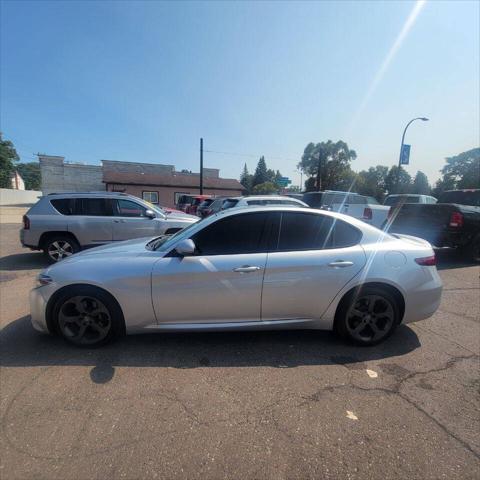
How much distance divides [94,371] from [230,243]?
70.8 inches

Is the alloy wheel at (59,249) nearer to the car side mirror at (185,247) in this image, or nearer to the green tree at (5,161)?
the car side mirror at (185,247)

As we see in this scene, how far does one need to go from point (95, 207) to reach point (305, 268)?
595 centimetres

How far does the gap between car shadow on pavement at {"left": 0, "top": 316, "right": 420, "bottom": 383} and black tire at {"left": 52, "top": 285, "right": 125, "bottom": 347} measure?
5.4 inches

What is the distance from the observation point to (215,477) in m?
1.81

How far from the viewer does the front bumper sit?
3127mm

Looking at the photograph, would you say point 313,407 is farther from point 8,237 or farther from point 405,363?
point 8,237

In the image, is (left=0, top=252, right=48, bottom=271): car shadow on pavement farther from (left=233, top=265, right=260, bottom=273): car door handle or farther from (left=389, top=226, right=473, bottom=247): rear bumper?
(left=389, top=226, right=473, bottom=247): rear bumper

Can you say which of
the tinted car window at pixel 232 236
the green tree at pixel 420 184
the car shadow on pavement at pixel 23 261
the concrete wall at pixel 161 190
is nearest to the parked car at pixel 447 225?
the tinted car window at pixel 232 236

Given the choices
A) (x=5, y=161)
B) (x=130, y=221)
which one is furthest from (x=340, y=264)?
(x=5, y=161)

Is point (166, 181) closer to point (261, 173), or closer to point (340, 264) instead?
point (340, 264)

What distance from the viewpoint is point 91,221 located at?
7.07 meters

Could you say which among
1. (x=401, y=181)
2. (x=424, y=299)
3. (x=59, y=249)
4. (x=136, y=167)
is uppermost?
(x=401, y=181)

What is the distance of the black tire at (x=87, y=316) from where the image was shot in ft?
10.2

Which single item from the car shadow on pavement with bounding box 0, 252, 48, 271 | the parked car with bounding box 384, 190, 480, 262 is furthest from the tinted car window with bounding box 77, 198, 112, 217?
the parked car with bounding box 384, 190, 480, 262
